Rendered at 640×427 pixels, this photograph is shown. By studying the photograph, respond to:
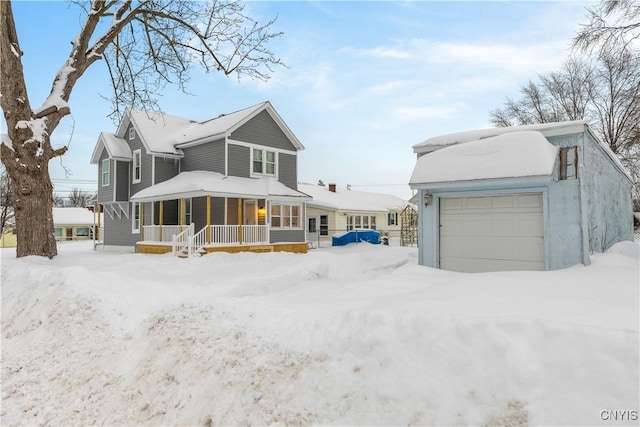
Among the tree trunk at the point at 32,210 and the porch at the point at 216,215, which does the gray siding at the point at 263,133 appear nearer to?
the porch at the point at 216,215

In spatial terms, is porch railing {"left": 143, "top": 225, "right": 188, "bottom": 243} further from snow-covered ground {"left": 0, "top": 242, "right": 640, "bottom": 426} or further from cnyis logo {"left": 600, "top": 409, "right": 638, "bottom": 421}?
cnyis logo {"left": 600, "top": 409, "right": 638, "bottom": 421}

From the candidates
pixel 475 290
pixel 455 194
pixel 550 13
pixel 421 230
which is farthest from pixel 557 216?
pixel 550 13

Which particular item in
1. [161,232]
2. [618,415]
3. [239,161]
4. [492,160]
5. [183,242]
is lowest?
[618,415]

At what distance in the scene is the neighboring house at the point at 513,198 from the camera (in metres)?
8.45

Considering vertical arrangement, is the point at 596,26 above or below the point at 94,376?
above

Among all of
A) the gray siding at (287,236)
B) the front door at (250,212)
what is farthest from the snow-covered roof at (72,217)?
the gray siding at (287,236)

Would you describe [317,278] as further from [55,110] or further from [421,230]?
[55,110]

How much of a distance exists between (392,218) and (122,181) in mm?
26504

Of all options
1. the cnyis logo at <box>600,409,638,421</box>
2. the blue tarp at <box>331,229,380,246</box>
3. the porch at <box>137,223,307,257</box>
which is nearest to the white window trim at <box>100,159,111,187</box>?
the porch at <box>137,223,307,257</box>

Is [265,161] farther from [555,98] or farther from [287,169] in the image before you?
[555,98]

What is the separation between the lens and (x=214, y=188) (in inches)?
641

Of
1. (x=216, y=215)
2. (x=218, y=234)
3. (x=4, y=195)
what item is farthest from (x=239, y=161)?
(x=4, y=195)

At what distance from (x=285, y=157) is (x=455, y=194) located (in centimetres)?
1352

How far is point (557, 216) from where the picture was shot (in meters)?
8.58
